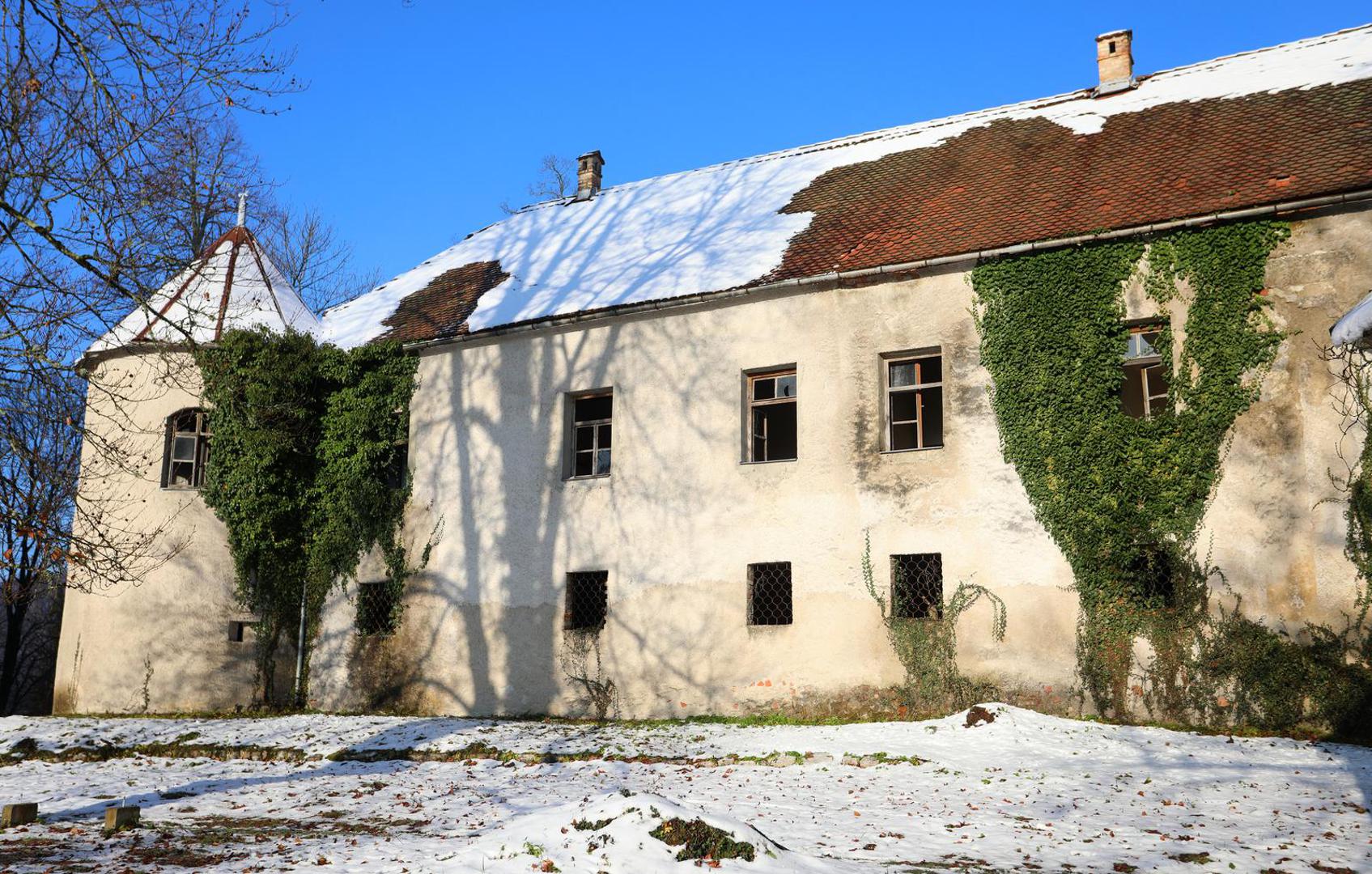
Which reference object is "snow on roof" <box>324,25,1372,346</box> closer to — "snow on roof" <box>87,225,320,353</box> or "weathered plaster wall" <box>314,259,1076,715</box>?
"snow on roof" <box>87,225,320,353</box>

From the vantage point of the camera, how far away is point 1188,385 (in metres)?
13.8

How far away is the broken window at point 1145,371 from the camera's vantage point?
1441 cm

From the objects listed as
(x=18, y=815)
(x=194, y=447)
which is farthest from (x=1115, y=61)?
(x=18, y=815)

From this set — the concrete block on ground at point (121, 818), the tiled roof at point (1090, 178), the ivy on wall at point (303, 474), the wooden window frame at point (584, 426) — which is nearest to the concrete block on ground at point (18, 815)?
the concrete block on ground at point (121, 818)

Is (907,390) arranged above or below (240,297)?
below

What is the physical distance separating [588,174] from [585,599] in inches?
424

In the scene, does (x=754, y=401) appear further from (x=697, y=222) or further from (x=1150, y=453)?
(x=1150, y=453)

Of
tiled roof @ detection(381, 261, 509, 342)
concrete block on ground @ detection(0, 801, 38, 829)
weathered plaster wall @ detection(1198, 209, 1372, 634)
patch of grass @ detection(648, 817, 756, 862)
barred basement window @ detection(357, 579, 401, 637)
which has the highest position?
tiled roof @ detection(381, 261, 509, 342)

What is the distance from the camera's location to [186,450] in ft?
67.7

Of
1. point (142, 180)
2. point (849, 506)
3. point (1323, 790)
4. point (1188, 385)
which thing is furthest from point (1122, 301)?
point (142, 180)

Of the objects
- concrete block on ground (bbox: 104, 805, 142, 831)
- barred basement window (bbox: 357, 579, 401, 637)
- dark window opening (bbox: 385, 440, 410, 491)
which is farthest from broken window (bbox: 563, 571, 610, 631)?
concrete block on ground (bbox: 104, 805, 142, 831)

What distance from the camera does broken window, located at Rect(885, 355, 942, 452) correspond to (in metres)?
15.8

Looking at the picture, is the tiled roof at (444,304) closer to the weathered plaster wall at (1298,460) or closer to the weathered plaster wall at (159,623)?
the weathered plaster wall at (159,623)

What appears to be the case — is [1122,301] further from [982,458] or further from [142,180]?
[142,180]
